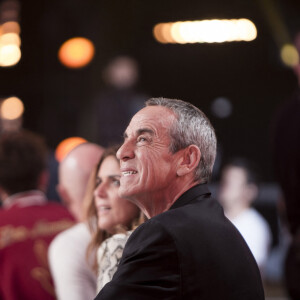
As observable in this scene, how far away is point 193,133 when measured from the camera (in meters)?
1.87

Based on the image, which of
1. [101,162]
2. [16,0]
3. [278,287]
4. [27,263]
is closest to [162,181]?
[101,162]

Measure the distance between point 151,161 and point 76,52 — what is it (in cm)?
608

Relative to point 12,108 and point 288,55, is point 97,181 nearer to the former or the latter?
point 12,108

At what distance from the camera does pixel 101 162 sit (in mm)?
2396

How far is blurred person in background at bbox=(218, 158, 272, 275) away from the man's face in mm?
3203

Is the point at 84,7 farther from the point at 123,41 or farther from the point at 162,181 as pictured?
the point at 162,181

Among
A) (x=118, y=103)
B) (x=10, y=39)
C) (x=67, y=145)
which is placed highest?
(x=10, y=39)

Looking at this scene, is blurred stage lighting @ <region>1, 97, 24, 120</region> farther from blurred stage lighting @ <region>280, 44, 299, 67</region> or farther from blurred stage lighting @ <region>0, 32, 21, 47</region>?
blurred stage lighting @ <region>280, 44, 299, 67</region>

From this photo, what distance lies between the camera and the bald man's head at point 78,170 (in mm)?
2988

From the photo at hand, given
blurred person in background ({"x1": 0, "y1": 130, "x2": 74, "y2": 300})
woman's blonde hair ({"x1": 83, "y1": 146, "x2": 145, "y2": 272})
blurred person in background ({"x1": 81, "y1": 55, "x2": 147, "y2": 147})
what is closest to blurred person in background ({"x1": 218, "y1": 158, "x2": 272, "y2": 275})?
blurred person in background ({"x1": 81, "y1": 55, "x2": 147, "y2": 147})

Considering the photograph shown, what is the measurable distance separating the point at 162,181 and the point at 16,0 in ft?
21.8

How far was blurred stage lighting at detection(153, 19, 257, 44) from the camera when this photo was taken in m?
8.62

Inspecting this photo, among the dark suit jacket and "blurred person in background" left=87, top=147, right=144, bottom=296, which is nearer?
the dark suit jacket

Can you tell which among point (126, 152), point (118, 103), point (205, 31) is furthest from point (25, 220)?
point (205, 31)
